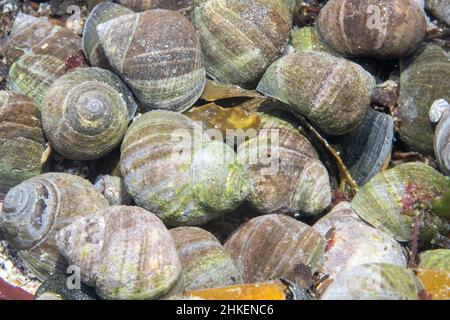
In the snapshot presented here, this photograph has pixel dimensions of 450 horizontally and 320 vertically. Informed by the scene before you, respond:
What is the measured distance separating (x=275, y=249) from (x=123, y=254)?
1.04m

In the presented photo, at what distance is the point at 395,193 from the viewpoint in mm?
3963

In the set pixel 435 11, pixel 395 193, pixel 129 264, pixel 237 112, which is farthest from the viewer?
pixel 435 11

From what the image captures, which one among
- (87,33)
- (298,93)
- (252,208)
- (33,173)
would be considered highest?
(87,33)

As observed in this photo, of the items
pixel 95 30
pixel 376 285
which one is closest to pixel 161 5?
pixel 95 30

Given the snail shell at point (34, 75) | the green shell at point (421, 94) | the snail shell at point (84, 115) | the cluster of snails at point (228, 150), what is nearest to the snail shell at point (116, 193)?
the cluster of snails at point (228, 150)

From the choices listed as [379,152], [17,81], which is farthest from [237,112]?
[17,81]

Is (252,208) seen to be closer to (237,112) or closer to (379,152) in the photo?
A: (237,112)

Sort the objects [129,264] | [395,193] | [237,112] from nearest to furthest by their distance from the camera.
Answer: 1. [129,264]
2. [395,193]
3. [237,112]

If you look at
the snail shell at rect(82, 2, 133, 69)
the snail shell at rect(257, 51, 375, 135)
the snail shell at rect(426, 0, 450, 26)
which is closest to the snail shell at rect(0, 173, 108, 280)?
the snail shell at rect(82, 2, 133, 69)

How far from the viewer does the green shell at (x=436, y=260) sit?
363 centimetres

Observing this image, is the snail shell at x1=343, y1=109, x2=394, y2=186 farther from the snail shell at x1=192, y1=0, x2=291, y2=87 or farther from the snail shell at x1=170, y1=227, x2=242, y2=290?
the snail shell at x1=170, y1=227, x2=242, y2=290

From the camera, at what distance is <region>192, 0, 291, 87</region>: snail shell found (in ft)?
13.9

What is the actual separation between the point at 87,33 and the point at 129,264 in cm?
214

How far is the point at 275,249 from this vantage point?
3693 millimetres
